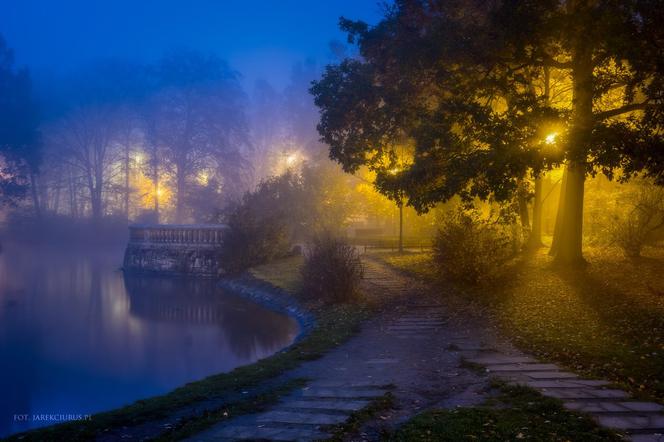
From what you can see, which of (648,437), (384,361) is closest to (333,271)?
(384,361)

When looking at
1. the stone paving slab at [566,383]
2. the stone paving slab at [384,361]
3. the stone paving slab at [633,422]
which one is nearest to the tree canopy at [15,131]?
the stone paving slab at [384,361]

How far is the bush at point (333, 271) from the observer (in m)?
17.1

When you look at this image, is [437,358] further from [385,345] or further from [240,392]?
[240,392]

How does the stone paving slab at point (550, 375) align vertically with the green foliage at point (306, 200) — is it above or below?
below

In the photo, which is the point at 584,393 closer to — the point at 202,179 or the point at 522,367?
the point at 522,367

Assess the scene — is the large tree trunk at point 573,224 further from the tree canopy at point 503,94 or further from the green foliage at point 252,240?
the green foliage at point 252,240

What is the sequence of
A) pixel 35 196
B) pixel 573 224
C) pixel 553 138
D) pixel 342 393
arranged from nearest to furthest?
pixel 342 393, pixel 553 138, pixel 573 224, pixel 35 196

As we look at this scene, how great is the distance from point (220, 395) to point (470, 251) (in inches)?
398

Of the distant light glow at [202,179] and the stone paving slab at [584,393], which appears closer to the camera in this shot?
the stone paving slab at [584,393]

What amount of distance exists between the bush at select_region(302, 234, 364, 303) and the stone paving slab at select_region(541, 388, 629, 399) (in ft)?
32.9

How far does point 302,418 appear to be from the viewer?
22.0 ft

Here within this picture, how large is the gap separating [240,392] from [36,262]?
38848 mm

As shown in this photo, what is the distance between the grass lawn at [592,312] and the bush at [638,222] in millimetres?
588

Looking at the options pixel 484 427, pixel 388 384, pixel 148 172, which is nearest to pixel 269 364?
pixel 388 384
